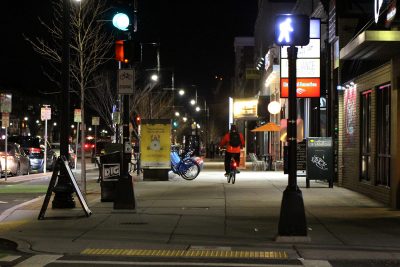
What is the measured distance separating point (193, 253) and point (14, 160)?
18241 mm

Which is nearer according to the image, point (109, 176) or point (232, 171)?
point (109, 176)

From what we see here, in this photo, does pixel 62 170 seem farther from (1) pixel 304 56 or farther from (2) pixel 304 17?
(1) pixel 304 56

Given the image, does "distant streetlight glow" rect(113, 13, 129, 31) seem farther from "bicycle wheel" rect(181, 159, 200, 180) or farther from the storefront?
"bicycle wheel" rect(181, 159, 200, 180)

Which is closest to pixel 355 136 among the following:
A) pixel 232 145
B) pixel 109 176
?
pixel 232 145

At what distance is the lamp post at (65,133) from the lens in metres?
13.2

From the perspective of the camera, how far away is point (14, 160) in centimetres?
2519

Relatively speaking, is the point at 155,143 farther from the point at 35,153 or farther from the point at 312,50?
the point at 35,153

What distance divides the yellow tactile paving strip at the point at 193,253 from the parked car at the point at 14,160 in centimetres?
1612

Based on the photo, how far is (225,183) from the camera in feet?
65.2

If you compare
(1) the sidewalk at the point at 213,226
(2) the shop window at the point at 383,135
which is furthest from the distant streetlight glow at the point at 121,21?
(2) the shop window at the point at 383,135

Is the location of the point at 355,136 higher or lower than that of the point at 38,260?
higher

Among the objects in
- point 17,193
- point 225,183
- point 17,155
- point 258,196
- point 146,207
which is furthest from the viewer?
point 17,155

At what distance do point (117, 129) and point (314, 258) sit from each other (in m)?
23.5

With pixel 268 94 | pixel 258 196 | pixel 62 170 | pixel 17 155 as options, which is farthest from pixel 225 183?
pixel 268 94
